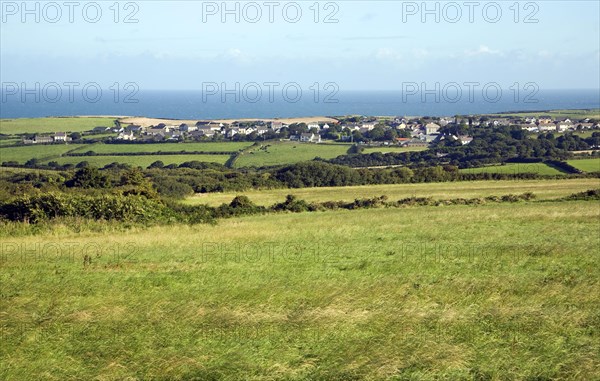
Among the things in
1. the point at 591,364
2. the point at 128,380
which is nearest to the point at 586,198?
the point at 591,364

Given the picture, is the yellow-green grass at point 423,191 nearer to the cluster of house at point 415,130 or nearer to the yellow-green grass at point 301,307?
the yellow-green grass at point 301,307

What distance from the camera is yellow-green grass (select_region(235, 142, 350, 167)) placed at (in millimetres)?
76625

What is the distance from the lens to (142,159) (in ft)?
249

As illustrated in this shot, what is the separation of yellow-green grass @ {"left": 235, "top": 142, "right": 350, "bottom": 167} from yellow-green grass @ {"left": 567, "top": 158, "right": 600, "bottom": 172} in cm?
3036

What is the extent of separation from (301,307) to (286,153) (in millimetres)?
73146

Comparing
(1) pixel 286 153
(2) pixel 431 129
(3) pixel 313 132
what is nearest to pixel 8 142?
(1) pixel 286 153

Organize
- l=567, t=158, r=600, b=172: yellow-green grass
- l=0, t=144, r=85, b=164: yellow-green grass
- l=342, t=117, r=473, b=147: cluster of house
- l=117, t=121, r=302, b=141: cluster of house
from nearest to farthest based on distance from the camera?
1. l=567, t=158, r=600, b=172: yellow-green grass
2. l=0, t=144, r=85, b=164: yellow-green grass
3. l=342, t=117, r=473, b=147: cluster of house
4. l=117, t=121, r=302, b=141: cluster of house

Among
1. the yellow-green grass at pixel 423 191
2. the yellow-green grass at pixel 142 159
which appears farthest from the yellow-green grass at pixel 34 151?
the yellow-green grass at pixel 423 191

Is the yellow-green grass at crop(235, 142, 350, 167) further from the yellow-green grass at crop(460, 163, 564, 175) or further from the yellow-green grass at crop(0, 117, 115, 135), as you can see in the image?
the yellow-green grass at crop(0, 117, 115, 135)

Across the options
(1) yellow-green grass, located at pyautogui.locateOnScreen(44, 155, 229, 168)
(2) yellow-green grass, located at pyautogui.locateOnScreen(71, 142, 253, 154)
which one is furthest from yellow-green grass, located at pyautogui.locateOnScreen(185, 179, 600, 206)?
(2) yellow-green grass, located at pyautogui.locateOnScreen(71, 142, 253, 154)

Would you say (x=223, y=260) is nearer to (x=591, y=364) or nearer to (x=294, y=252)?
(x=294, y=252)

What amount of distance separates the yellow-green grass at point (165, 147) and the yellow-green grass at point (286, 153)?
4.15 metres

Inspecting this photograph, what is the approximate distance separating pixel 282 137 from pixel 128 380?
93.8 metres

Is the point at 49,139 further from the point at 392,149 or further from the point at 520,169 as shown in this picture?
the point at 520,169
